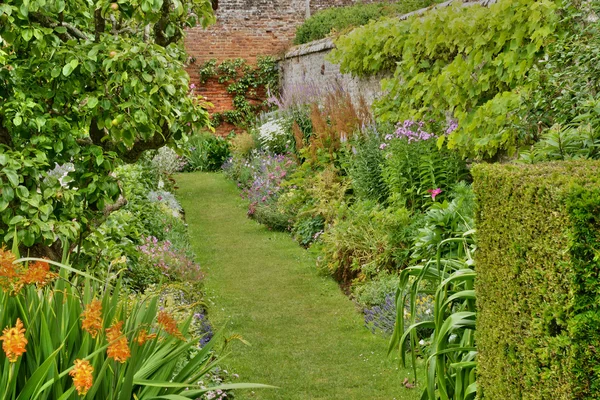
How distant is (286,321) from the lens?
6.47m

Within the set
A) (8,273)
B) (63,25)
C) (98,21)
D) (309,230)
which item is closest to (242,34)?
(309,230)

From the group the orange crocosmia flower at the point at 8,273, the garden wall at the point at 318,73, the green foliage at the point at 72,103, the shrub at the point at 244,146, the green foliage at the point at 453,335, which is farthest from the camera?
the shrub at the point at 244,146

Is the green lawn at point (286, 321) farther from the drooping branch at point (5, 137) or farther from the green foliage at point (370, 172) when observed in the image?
the drooping branch at point (5, 137)

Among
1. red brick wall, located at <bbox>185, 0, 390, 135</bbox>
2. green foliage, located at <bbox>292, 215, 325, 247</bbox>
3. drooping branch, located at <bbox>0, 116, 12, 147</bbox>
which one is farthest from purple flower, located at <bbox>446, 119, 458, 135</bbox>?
red brick wall, located at <bbox>185, 0, 390, 135</bbox>

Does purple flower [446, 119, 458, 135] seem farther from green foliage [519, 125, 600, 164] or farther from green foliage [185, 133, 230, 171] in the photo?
green foliage [185, 133, 230, 171]

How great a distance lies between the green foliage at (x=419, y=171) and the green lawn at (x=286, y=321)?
1.19m

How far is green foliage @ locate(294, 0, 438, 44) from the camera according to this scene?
14.6 metres

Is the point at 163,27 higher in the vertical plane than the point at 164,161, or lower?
higher

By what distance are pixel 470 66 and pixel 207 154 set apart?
32.6ft

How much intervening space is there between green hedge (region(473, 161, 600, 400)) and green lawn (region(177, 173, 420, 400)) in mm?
1790

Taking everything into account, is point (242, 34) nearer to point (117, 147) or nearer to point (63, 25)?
point (117, 147)

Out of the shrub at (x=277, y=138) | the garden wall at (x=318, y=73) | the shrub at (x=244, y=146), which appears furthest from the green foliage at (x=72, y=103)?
the shrub at (x=244, y=146)

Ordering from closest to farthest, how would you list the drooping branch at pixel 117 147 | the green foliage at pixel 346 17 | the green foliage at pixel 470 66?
the drooping branch at pixel 117 147
the green foliage at pixel 470 66
the green foliage at pixel 346 17

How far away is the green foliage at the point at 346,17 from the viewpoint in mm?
14617
